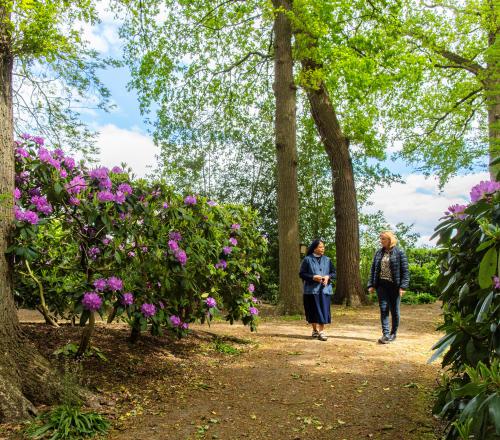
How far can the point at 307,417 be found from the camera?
4.46m

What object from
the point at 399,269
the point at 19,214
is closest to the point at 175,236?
the point at 19,214

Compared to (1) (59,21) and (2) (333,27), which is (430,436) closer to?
(1) (59,21)

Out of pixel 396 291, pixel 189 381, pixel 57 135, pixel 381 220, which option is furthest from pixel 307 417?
pixel 381 220

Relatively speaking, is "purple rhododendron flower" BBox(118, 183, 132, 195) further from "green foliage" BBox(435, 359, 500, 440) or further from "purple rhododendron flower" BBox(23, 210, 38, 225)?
"green foliage" BBox(435, 359, 500, 440)

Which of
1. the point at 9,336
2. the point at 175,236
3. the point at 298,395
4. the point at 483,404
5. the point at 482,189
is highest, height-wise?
the point at 482,189

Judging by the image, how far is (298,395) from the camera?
506 cm

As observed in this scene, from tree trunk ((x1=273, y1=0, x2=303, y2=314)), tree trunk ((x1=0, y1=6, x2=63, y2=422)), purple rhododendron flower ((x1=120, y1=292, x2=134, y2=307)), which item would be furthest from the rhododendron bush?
tree trunk ((x1=273, y1=0, x2=303, y2=314))

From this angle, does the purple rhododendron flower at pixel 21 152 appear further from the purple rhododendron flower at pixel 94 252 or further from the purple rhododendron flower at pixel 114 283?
the purple rhododendron flower at pixel 114 283

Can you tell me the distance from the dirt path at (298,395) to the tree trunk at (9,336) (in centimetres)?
79

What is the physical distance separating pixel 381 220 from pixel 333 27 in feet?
33.1

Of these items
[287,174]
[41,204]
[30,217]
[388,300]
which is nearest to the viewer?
[30,217]

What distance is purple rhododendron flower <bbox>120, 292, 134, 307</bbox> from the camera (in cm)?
467

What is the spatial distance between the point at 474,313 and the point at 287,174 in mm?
9416

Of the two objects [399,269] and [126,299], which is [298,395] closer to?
[126,299]
